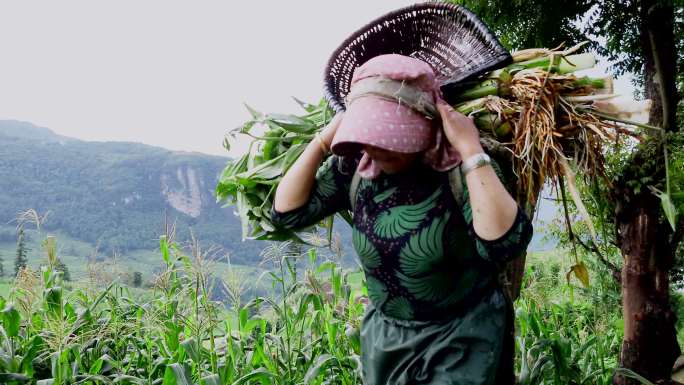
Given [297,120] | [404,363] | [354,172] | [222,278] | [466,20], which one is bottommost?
[404,363]

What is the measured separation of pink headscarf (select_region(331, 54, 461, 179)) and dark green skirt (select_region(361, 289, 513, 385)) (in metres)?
0.40

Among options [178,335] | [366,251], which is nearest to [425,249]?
[366,251]

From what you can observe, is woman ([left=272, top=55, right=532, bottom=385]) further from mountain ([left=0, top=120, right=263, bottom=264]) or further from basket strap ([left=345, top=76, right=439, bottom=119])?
mountain ([left=0, top=120, right=263, bottom=264])

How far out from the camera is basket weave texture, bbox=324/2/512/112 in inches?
61.4

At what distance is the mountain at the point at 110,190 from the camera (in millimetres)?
65000

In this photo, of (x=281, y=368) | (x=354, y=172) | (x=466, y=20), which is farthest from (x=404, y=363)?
(x=281, y=368)

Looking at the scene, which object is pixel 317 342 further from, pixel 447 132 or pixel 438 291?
pixel 447 132

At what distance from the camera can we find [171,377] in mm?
2129

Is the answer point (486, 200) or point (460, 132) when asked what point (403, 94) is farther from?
point (486, 200)

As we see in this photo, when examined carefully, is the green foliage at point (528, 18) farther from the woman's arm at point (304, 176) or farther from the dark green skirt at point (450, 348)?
the dark green skirt at point (450, 348)

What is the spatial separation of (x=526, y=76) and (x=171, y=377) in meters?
1.54

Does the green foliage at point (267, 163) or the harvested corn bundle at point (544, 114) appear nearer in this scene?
the harvested corn bundle at point (544, 114)

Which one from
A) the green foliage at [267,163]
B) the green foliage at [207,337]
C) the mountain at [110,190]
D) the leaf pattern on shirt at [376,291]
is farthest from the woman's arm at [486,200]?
the mountain at [110,190]

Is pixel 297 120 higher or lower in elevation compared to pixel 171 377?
higher
